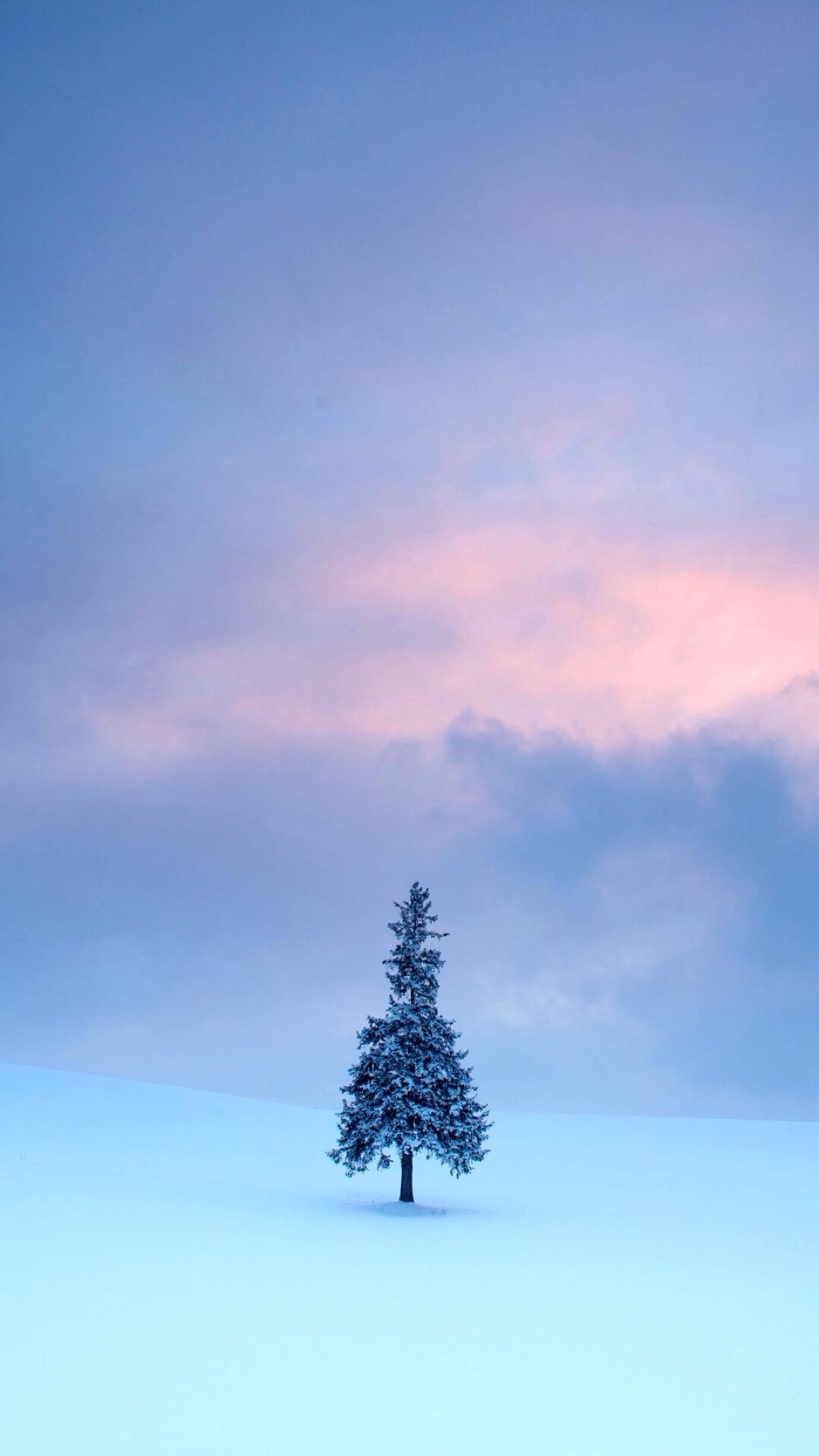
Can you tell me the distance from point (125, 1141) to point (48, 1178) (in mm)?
17097

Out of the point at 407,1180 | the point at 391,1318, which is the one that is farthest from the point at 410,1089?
the point at 391,1318

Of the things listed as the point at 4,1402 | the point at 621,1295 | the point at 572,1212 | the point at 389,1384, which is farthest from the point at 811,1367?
the point at 572,1212

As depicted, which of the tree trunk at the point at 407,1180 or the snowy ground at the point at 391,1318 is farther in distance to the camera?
the tree trunk at the point at 407,1180

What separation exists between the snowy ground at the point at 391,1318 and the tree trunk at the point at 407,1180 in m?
1.26

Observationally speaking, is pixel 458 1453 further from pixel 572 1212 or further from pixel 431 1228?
pixel 572 1212

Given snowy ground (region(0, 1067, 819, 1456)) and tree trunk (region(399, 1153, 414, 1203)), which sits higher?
tree trunk (region(399, 1153, 414, 1203))

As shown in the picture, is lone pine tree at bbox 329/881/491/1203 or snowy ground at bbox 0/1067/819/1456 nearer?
snowy ground at bbox 0/1067/819/1456

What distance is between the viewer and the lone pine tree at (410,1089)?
3853cm

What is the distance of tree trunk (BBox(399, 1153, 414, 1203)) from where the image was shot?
39438 millimetres

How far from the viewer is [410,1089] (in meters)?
38.6

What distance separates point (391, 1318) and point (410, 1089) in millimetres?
18011

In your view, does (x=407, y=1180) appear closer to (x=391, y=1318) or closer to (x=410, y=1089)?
(x=410, y=1089)

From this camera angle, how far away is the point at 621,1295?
936 inches

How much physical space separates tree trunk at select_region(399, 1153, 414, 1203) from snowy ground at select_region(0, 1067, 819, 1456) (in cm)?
126
